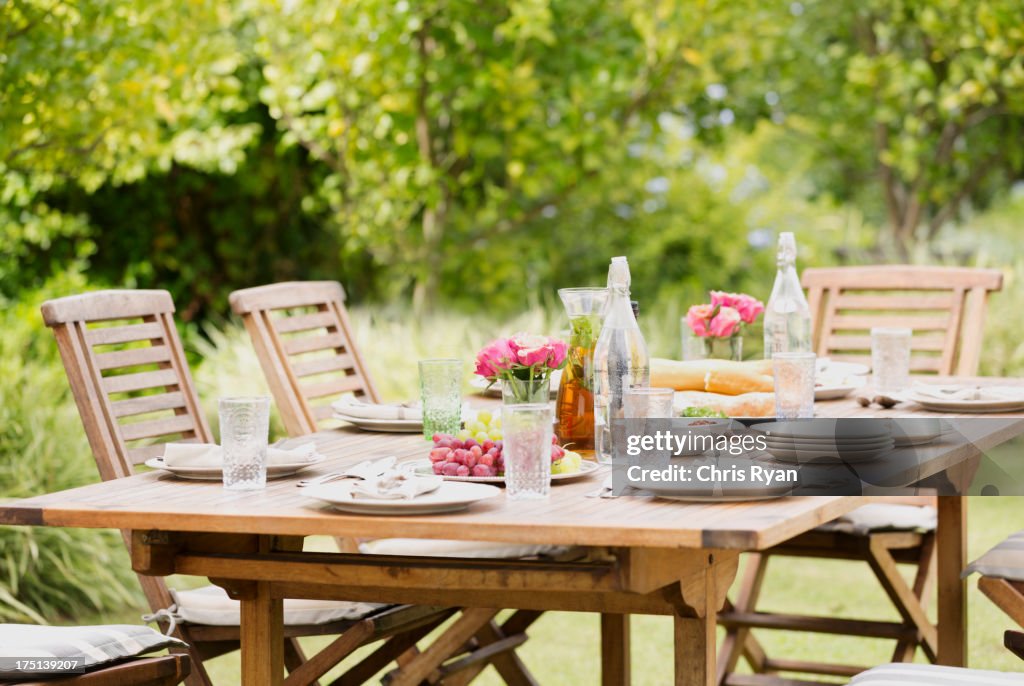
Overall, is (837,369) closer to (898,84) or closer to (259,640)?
(259,640)

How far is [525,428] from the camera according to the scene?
6.45 ft

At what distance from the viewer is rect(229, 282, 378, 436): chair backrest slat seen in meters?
3.24

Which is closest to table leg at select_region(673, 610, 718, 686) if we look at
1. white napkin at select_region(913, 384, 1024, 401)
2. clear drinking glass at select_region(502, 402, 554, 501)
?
clear drinking glass at select_region(502, 402, 554, 501)

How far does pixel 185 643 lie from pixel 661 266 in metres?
6.81

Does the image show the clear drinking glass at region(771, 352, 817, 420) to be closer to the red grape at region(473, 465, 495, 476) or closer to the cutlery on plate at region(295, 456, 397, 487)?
the red grape at region(473, 465, 495, 476)

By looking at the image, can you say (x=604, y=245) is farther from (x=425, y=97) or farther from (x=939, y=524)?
(x=939, y=524)

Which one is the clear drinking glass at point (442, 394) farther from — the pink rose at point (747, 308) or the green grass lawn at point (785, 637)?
the green grass lawn at point (785, 637)

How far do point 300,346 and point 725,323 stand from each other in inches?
43.1

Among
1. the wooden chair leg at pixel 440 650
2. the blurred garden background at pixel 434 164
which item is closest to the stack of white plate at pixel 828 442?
the wooden chair leg at pixel 440 650

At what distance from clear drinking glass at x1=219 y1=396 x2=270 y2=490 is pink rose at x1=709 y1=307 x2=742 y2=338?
4.26 ft

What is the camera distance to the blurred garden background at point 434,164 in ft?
15.8

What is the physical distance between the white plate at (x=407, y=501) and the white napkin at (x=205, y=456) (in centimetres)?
30

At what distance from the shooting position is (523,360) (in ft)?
7.83

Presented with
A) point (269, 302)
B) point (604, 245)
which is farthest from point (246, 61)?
point (269, 302)
